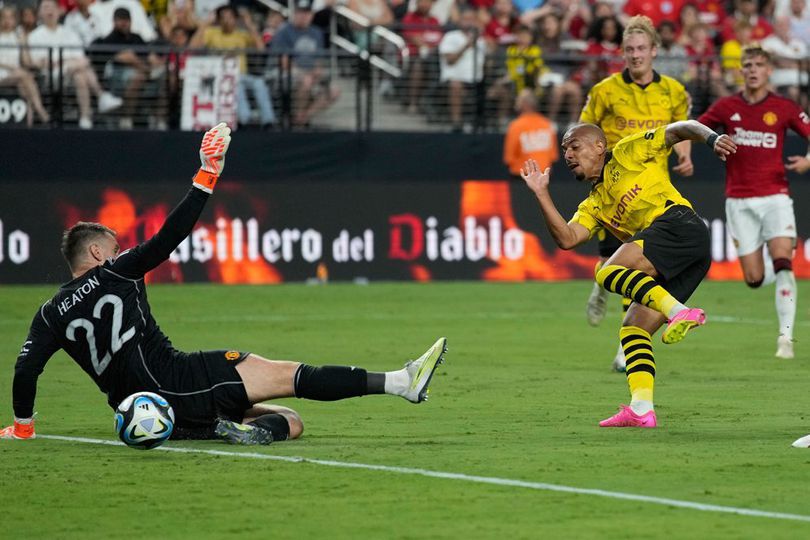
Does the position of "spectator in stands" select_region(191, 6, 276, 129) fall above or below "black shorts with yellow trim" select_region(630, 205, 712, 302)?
above

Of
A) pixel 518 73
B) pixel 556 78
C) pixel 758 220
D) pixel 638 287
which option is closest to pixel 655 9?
pixel 556 78

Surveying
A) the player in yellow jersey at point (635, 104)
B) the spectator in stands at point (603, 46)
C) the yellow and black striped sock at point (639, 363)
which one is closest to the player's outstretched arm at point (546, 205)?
the yellow and black striped sock at point (639, 363)

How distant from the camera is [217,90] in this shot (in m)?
21.6

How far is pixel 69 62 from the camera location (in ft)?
71.2

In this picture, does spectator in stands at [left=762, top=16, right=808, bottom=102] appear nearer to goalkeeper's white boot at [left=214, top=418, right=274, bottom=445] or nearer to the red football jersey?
the red football jersey

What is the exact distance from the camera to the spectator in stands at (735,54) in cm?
2397

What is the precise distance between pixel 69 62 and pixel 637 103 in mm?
10984

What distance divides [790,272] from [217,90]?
10.0 meters

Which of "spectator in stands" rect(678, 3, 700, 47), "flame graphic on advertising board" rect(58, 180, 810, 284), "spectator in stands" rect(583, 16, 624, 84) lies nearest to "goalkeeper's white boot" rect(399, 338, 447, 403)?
"flame graphic on advertising board" rect(58, 180, 810, 284)

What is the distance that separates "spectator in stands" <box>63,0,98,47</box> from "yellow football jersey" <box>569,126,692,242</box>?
14.2m

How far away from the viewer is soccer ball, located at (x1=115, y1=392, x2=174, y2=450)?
8203 millimetres

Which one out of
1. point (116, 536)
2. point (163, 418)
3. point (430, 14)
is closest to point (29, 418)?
point (163, 418)

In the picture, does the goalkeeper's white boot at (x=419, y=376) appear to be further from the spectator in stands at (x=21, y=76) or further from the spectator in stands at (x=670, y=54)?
the spectator in stands at (x=670, y=54)

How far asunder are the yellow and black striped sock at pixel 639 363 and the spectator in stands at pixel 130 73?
536 inches
